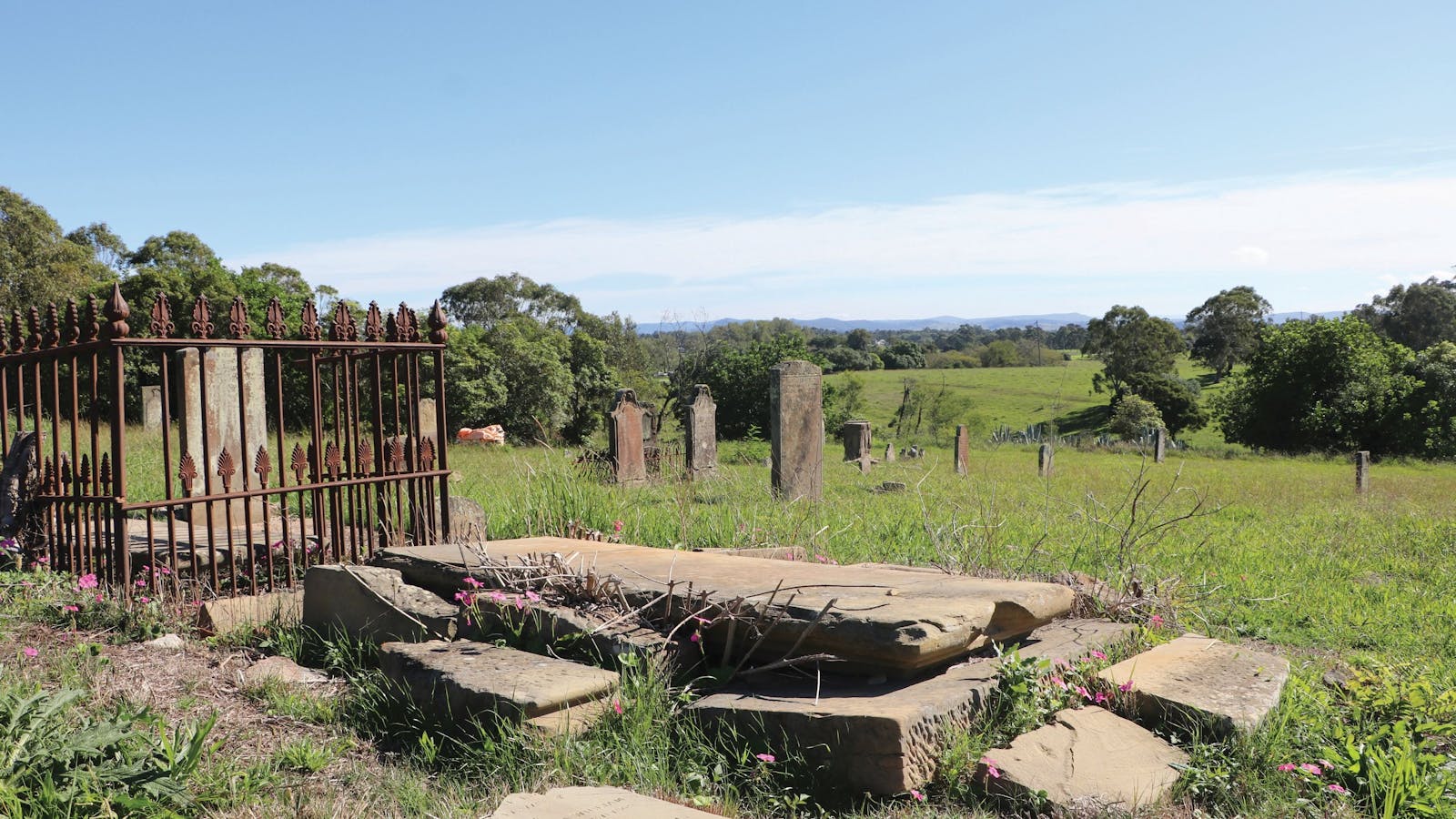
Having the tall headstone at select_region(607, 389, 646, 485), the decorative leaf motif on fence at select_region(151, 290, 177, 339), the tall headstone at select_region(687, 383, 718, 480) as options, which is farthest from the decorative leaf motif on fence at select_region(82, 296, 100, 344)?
the tall headstone at select_region(687, 383, 718, 480)

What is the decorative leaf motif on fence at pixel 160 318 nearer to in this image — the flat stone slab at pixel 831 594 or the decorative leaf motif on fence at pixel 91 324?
the decorative leaf motif on fence at pixel 91 324

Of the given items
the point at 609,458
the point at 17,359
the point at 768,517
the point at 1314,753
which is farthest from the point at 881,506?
the point at 17,359

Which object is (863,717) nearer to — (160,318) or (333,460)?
(333,460)

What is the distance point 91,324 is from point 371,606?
88.2 inches

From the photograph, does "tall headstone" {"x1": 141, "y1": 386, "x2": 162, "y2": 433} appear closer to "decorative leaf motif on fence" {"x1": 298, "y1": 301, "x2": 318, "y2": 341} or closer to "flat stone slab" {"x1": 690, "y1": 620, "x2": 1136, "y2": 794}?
"decorative leaf motif on fence" {"x1": 298, "y1": 301, "x2": 318, "y2": 341}

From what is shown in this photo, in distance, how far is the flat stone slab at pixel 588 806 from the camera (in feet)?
9.25

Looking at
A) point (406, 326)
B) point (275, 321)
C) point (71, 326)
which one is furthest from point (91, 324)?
point (406, 326)

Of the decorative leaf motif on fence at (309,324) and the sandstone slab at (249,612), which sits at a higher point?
the decorative leaf motif on fence at (309,324)

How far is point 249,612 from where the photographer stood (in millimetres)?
5254

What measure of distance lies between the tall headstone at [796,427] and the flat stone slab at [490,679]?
26.3 ft

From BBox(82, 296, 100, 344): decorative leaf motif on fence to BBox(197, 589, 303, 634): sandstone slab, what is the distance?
5.21 ft

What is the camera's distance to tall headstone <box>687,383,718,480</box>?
51.8ft

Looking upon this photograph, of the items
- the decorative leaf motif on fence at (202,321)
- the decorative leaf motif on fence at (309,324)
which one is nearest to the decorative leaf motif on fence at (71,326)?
the decorative leaf motif on fence at (202,321)

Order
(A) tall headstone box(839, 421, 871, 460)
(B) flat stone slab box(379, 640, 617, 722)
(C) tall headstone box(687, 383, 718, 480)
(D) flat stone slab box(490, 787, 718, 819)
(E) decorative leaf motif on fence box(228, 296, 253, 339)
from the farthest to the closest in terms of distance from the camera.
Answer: (A) tall headstone box(839, 421, 871, 460) < (C) tall headstone box(687, 383, 718, 480) < (E) decorative leaf motif on fence box(228, 296, 253, 339) < (B) flat stone slab box(379, 640, 617, 722) < (D) flat stone slab box(490, 787, 718, 819)
